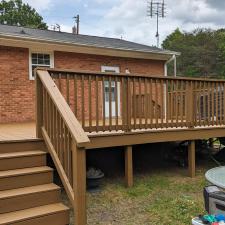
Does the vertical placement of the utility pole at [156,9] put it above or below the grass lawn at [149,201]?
above

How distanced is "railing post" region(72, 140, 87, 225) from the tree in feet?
105

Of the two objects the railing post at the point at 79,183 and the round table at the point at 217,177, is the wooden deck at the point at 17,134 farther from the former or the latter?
the round table at the point at 217,177

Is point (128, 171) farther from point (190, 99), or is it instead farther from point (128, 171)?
point (190, 99)

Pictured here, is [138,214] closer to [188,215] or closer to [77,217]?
[188,215]

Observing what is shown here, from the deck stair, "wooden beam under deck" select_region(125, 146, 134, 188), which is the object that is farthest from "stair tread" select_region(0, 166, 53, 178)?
"wooden beam under deck" select_region(125, 146, 134, 188)

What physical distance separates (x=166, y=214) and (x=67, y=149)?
6.01 ft

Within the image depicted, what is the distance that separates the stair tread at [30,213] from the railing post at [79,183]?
372 millimetres

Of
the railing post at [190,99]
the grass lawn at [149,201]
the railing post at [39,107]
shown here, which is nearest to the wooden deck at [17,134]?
the railing post at [39,107]

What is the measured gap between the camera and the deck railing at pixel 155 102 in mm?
5746

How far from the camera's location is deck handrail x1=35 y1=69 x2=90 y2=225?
3.82 m

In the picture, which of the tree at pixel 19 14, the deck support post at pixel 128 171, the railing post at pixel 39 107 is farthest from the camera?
the tree at pixel 19 14

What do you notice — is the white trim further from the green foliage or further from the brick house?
the green foliage

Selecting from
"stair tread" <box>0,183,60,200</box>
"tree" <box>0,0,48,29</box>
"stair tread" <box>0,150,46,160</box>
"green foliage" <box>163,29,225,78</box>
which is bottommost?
"stair tread" <box>0,183,60,200</box>

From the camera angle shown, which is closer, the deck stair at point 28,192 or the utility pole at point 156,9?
the deck stair at point 28,192
